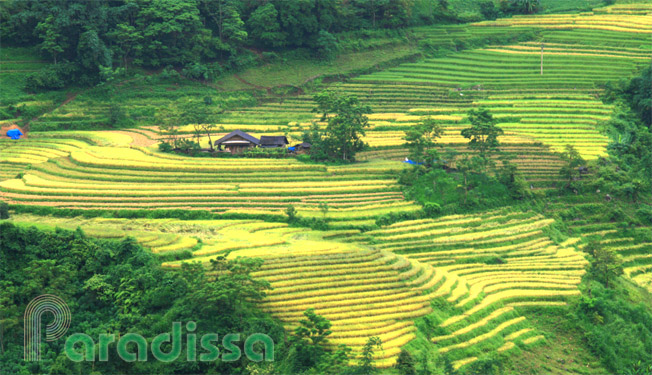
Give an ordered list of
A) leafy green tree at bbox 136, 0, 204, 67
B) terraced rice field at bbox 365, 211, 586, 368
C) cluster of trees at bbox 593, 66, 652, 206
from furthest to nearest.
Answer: leafy green tree at bbox 136, 0, 204, 67 → cluster of trees at bbox 593, 66, 652, 206 → terraced rice field at bbox 365, 211, 586, 368

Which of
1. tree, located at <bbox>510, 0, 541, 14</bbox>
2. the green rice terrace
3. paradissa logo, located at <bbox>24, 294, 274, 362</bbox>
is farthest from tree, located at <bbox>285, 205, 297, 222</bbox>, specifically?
tree, located at <bbox>510, 0, 541, 14</bbox>

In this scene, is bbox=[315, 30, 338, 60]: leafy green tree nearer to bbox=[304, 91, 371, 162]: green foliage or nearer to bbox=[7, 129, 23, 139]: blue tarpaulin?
bbox=[304, 91, 371, 162]: green foliage

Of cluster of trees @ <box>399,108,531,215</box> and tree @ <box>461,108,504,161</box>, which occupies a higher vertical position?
tree @ <box>461,108,504,161</box>

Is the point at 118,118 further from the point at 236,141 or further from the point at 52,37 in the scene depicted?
the point at 236,141

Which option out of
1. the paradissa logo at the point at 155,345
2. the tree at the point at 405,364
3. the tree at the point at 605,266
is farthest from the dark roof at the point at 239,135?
the tree at the point at 405,364

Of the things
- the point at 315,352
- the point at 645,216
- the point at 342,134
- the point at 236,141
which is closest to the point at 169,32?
the point at 236,141

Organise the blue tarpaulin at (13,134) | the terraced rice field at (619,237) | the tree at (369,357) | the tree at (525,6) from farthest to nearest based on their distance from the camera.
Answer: the tree at (525,6), the blue tarpaulin at (13,134), the terraced rice field at (619,237), the tree at (369,357)

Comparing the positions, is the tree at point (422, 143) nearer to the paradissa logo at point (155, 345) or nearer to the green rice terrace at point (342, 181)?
the green rice terrace at point (342, 181)

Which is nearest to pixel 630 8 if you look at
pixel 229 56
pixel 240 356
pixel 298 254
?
pixel 229 56
